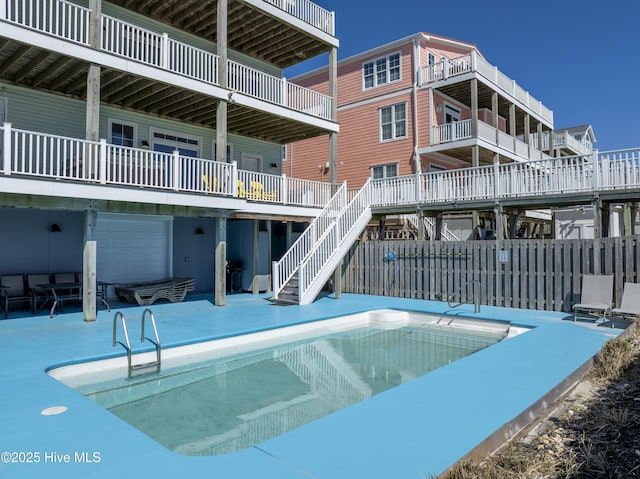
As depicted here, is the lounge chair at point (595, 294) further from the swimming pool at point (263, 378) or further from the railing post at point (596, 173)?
the railing post at point (596, 173)

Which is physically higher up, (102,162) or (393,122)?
(393,122)

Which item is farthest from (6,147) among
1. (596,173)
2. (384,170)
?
(384,170)

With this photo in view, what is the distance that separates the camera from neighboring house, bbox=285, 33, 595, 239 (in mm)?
19359

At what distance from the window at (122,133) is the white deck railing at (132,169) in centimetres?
60

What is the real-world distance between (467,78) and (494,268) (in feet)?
31.1

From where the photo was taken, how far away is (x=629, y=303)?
9.95m

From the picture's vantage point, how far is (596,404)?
5.20 meters

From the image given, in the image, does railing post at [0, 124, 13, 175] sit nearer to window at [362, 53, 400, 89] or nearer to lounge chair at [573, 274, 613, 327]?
lounge chair at [573, 274, 613, 327]

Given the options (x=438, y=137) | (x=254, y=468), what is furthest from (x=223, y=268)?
(x=438, y=137)

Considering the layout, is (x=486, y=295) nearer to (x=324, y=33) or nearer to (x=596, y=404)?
(x=596, y=404)

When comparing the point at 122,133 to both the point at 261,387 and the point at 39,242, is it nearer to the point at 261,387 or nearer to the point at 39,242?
the point at 39,242

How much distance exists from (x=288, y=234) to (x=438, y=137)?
26.4 ft

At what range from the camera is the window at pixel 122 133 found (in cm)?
1323

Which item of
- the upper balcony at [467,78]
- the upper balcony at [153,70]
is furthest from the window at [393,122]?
the upper balcony at [153,70]
